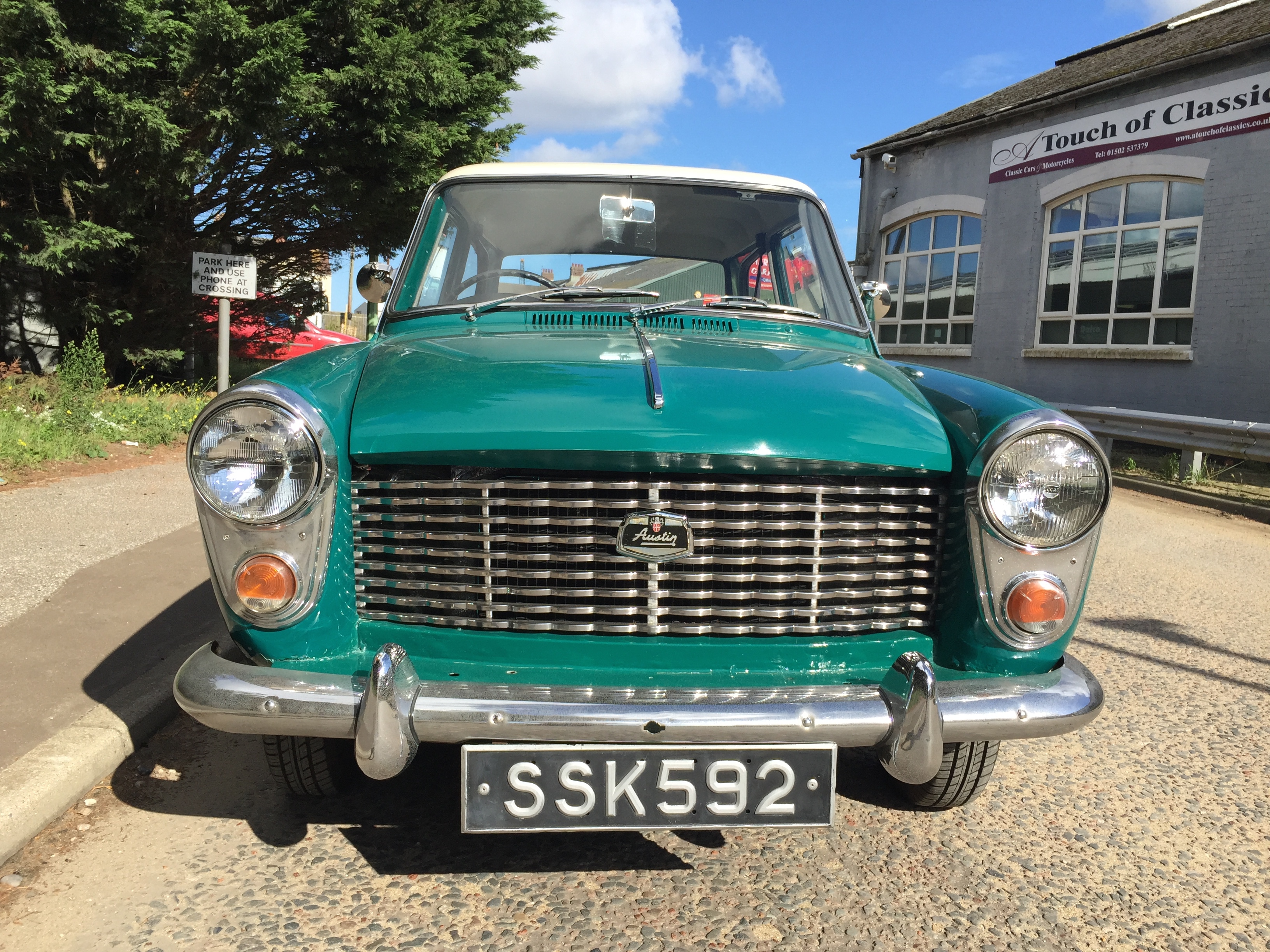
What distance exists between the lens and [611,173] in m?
3.58

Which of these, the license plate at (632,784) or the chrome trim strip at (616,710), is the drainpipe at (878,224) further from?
the license plate at (632,784)

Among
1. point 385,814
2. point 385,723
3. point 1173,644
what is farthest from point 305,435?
point 1173,644

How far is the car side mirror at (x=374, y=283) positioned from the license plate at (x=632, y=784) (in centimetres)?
208

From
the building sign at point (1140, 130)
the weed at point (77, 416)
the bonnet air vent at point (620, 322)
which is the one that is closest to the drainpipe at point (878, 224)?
the building sign at point (1140, 130)

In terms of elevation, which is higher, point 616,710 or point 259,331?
point 259,331

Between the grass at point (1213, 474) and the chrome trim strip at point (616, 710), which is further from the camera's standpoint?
the grass at point (1213, 474)

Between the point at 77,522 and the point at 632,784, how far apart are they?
503 centimetres

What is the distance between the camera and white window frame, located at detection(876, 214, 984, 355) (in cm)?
1519

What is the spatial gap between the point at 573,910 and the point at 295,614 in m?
0.94

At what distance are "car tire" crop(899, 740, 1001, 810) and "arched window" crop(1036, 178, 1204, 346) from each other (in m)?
11.0

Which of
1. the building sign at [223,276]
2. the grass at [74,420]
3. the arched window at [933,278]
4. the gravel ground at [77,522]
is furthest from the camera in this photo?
the arched window at [933,278]

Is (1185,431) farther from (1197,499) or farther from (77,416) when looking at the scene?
(77,416)

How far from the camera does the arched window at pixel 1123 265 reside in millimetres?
11820

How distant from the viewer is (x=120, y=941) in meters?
2.11
